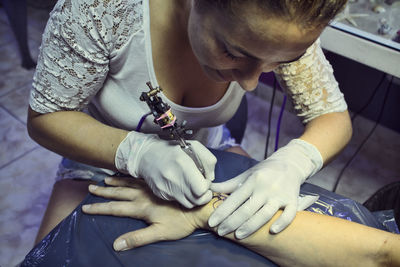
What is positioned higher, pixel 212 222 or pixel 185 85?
pixel 185 85

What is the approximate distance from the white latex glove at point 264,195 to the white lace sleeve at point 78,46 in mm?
434

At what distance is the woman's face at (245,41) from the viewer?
60 cm

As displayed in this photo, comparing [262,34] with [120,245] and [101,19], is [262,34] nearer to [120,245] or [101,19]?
[101,19]

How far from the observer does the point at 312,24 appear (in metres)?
0.61

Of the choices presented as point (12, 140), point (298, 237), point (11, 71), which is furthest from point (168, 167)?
point (11, 71)

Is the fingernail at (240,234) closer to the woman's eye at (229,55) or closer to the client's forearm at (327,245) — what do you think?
the client's forearm at (327,245)

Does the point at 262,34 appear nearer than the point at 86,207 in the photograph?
Yes

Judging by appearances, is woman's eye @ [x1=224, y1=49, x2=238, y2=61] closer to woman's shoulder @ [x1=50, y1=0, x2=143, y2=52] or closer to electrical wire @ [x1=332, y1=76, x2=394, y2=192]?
woman's shoulder @ [x1=50, y1=0, x2=143, y2=52]

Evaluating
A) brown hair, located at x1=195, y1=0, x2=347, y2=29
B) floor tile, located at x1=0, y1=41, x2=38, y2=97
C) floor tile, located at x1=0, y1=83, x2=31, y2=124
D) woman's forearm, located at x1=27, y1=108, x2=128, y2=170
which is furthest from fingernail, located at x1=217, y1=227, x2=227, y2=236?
floor tile, located at x1=0, y1=41, x2=38, y2=97

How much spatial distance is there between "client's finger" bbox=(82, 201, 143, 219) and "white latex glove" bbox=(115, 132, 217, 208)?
0.07 metres

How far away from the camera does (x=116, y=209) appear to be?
825mm

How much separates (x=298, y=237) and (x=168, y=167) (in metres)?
0.34

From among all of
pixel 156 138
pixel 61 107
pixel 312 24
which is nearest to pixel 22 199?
pixel 61 107

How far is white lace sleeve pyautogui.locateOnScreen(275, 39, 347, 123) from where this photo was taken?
101 centimetres
